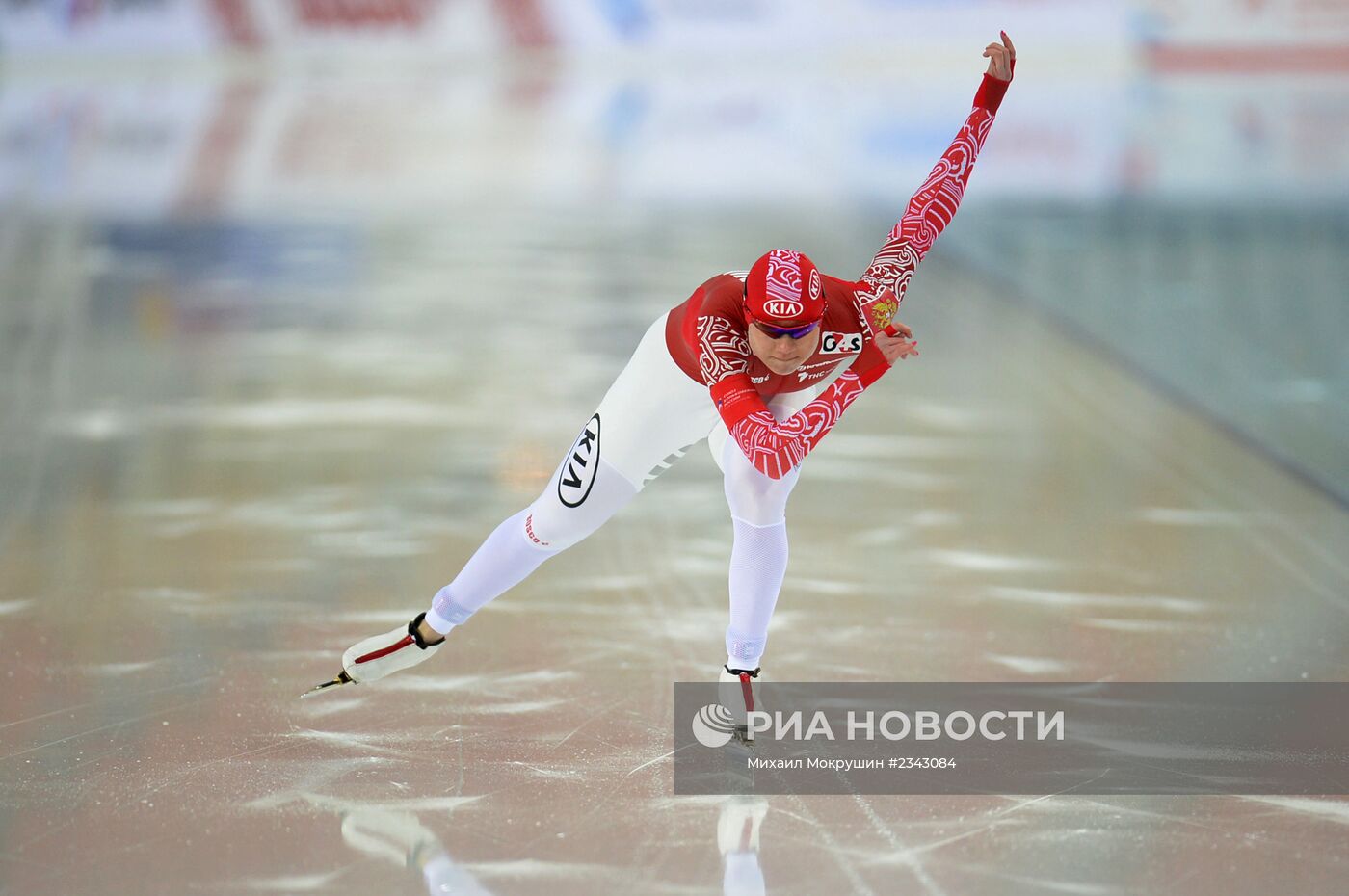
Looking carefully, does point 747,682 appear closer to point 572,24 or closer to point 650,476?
point 650,476

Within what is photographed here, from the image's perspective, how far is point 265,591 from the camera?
4762 millimetres

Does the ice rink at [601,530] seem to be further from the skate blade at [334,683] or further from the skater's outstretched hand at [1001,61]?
the skater's outstretched hand at [1001,61]

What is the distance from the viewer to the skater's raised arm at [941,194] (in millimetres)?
3672

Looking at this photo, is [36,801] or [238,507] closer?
[36,801]

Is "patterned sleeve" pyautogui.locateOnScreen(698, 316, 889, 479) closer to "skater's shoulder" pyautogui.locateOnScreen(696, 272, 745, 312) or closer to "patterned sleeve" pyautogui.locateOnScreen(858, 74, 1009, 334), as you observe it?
"skater's shoulder" pyautogui.locateOnScreen(696, 272, 745, 312)

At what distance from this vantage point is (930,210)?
12.3ft

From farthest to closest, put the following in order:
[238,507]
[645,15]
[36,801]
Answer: [645,15] < [238,507] < [36,801]

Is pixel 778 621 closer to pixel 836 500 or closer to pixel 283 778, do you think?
pixel 836 500

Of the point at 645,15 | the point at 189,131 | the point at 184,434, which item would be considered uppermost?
the point at 645,15

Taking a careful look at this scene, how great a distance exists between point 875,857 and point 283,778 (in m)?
1.38

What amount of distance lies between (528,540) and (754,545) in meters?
0.56

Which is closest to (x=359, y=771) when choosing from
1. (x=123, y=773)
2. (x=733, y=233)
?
(x=123, y=773)

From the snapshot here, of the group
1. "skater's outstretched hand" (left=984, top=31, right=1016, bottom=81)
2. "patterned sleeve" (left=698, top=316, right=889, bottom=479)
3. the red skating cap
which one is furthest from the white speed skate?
"skater's outstretched hand" (left=984, top=31, right=1016, bottom=81)

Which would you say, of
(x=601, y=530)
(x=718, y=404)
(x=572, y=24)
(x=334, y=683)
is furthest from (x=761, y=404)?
(x=572, y=24)
